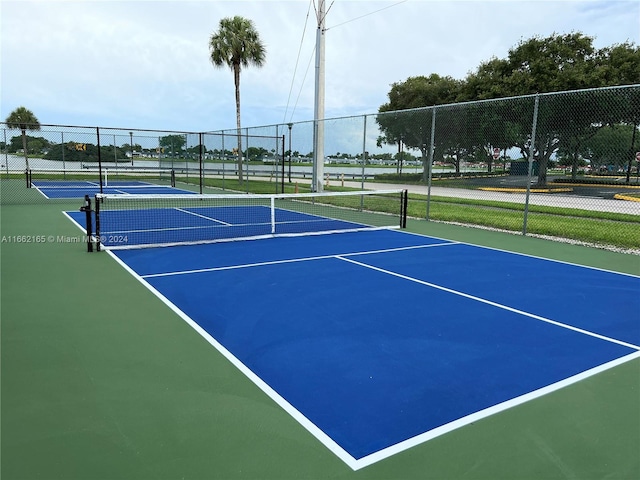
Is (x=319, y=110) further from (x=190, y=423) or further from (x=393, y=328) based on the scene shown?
(x=190, y=423)

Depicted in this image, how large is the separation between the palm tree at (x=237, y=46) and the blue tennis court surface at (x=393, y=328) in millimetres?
21290

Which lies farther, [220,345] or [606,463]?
[220,345]

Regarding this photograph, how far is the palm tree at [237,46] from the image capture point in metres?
27.7

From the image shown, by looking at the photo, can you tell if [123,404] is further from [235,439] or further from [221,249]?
[221,249]

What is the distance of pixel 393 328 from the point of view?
17.0 ft

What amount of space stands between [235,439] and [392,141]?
19.6m

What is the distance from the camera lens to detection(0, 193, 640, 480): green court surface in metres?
2.84

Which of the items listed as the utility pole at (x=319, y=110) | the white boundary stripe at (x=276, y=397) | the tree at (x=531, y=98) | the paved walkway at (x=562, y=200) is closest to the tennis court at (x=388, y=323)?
the white boundary stripe at (x=276, y=397)

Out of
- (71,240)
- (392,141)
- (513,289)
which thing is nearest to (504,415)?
(513,289)

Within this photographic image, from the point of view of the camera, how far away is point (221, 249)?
941 centimetres

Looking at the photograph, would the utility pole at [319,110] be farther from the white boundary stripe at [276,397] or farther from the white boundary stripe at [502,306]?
the white boundary stripe at [276,397]

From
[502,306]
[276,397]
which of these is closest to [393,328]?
[502,306]

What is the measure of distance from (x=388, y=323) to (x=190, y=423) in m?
2.61

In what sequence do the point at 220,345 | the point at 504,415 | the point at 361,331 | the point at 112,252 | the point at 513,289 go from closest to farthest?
the point at 504,415
the point at 220,345
the point at 361,331
the point at 513,289
the point at 112,252
